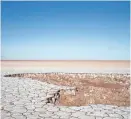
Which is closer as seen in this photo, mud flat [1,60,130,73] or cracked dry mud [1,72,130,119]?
cracked dry mud [1,72,130,119]

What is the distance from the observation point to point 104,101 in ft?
28.6

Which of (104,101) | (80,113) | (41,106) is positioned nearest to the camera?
(80,113)

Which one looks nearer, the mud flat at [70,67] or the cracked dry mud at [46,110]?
the cracked dry mud at [46,110]

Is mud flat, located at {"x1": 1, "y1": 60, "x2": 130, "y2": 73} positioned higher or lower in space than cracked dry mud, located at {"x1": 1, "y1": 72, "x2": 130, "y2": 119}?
higher

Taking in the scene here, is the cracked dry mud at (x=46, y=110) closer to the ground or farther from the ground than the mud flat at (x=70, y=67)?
closer to the ground

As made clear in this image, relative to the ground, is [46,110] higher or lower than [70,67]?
lower

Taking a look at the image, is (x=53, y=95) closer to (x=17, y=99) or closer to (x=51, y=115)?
(x=17, y=99)

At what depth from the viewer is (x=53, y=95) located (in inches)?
348

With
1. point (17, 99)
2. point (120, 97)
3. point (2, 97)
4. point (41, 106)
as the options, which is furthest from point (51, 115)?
point (120, 97)

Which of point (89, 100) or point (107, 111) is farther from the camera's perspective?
point (89, 100)

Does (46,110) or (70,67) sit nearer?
(46,110)

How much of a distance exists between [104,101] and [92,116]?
8.53ft

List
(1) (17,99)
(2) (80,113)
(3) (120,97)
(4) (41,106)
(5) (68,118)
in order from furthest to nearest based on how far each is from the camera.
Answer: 1. (3) (120,97)
2. (1) (17,99)
3. (4) (41,106)
4. (2) (80,113)
5. (5) (68,118)

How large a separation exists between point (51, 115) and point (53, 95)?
264 centimetres
